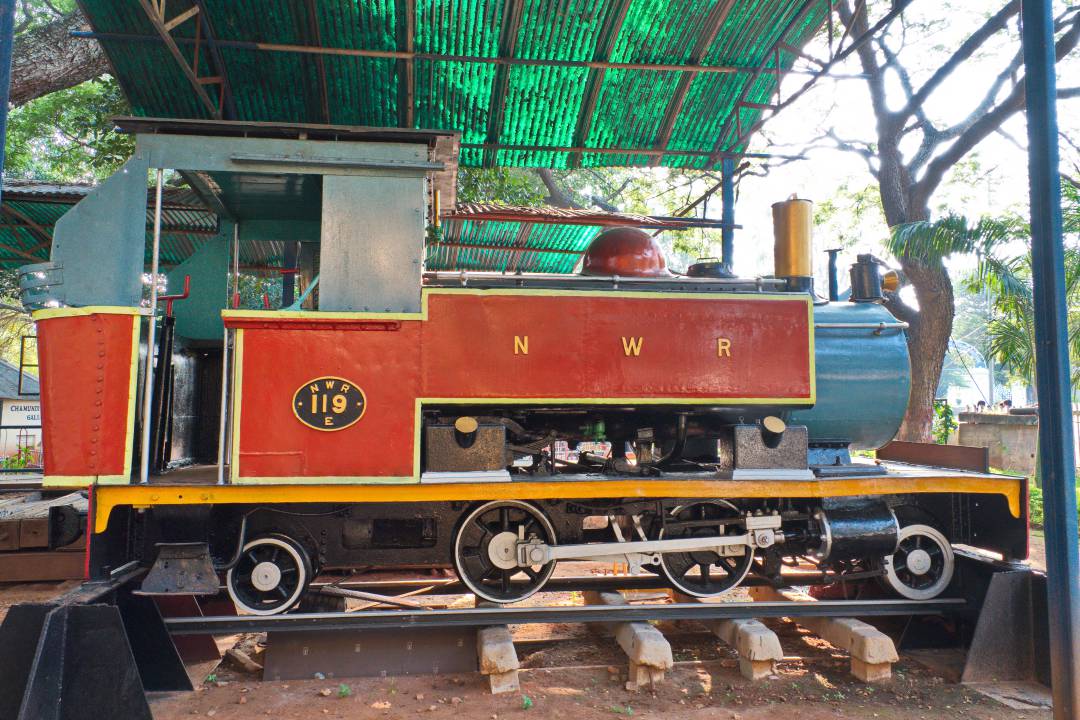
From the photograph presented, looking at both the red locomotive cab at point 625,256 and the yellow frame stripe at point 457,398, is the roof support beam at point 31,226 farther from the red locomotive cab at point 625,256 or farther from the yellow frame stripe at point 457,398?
the red locomotive cab at point 625,256

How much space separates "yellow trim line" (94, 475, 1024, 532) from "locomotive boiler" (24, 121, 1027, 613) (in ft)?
0.05

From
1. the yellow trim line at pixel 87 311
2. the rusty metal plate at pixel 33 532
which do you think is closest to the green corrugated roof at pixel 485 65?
the yellow trim line at pixel 87 311

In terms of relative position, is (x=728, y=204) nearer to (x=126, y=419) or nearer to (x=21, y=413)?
(x=126, y=419)

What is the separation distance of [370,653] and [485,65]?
5610 millimetres

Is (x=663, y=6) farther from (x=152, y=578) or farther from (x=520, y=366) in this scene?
(x=152, y=578)

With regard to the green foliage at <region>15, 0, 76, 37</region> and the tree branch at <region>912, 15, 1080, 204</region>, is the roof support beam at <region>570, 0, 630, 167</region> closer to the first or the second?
the tree branch at <region>912, 15, 1080, 204</region>

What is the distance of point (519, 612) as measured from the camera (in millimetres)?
4574

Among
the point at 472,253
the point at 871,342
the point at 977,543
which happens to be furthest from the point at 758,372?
the point at 472,253

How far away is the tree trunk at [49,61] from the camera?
31.1 feet

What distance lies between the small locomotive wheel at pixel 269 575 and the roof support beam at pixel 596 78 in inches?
211

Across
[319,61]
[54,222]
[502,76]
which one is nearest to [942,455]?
[502,76]

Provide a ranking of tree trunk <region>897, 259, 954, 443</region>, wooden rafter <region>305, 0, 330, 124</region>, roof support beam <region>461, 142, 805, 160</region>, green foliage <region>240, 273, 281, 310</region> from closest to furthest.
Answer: wooden rafter <region>305, 0, 330, 124</region> < roof support beam <region>461, 142, 805, 160</region> < tree trunk <region>897, 259, 954, 443</region> < green foliage <region>240, 273, 281, 310</region>

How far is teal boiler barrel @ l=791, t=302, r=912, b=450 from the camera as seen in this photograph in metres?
5.27

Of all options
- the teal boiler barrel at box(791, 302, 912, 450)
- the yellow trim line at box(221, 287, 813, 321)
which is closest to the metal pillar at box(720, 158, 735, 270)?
the teal boiler barrel at box(791, 302, 912, 450)
